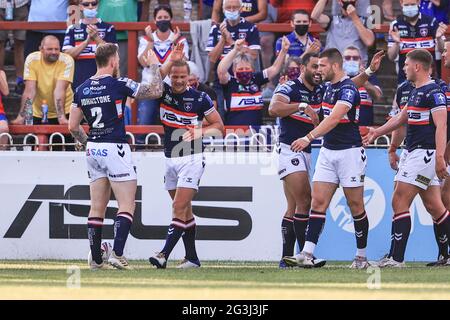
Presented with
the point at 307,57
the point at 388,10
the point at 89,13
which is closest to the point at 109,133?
the point at 307,57

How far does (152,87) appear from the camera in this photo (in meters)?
12.9

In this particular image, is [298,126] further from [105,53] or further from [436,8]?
[436,8]

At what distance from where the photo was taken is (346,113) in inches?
515

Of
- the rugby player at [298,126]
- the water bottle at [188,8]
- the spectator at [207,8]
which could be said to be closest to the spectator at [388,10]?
the spectator at [207,8]

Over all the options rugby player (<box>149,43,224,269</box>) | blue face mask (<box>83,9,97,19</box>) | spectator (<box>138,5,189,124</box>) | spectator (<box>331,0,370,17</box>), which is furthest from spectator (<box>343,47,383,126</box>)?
rugby player (<box>149,43,224,269</box>)

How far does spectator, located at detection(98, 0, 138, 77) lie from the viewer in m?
18.5

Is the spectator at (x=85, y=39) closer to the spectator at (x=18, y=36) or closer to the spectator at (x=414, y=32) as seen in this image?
the spectator at (x=18, y=36)

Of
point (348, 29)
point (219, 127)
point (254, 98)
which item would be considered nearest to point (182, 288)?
point (219, 127)

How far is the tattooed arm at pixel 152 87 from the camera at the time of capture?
12836 millimetres

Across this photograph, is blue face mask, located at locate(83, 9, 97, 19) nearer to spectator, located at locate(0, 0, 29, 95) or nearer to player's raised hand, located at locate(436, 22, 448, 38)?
spectator, located at locate(0, 0, 29, 95)

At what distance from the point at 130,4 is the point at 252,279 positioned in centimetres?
809

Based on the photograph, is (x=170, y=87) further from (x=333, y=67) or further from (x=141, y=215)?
(x=141, y=215)

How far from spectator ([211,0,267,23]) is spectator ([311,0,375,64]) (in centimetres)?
94

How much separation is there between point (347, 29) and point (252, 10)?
5.50 ft
